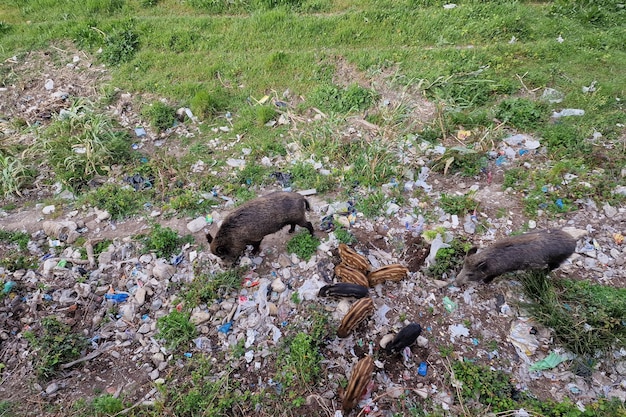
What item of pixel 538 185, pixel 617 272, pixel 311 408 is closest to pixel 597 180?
pixel 538 185

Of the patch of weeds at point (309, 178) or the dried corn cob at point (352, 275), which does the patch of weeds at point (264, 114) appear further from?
the dried corn cob at point (352, 275)

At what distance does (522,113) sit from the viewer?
745cm

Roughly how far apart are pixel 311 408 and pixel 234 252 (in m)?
2.35

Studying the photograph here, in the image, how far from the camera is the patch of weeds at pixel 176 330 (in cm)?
484

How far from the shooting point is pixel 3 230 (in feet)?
20.6

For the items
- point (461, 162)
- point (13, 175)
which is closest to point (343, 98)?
point (461, 162)

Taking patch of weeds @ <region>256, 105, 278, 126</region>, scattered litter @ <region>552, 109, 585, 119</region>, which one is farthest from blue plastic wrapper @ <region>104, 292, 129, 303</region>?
scattered litter @ <region>552, 109, 585, 119</region>

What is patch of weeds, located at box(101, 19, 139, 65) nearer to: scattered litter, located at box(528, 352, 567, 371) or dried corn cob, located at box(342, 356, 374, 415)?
dried corn cob, located at box(342, 356, 374, 415)

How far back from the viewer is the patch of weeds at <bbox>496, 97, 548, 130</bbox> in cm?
740

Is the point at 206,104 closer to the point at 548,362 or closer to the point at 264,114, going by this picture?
the point at 264,114

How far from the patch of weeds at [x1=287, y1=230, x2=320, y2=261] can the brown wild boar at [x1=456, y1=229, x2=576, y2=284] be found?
219 centimetres

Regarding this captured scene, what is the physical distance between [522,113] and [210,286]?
21.5ft

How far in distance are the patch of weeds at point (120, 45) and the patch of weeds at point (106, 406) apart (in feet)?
26.6

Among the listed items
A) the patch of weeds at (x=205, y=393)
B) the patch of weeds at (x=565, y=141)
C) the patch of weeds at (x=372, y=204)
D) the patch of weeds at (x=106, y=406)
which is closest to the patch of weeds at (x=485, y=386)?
the patch of weeds at (x=205, y=393)
